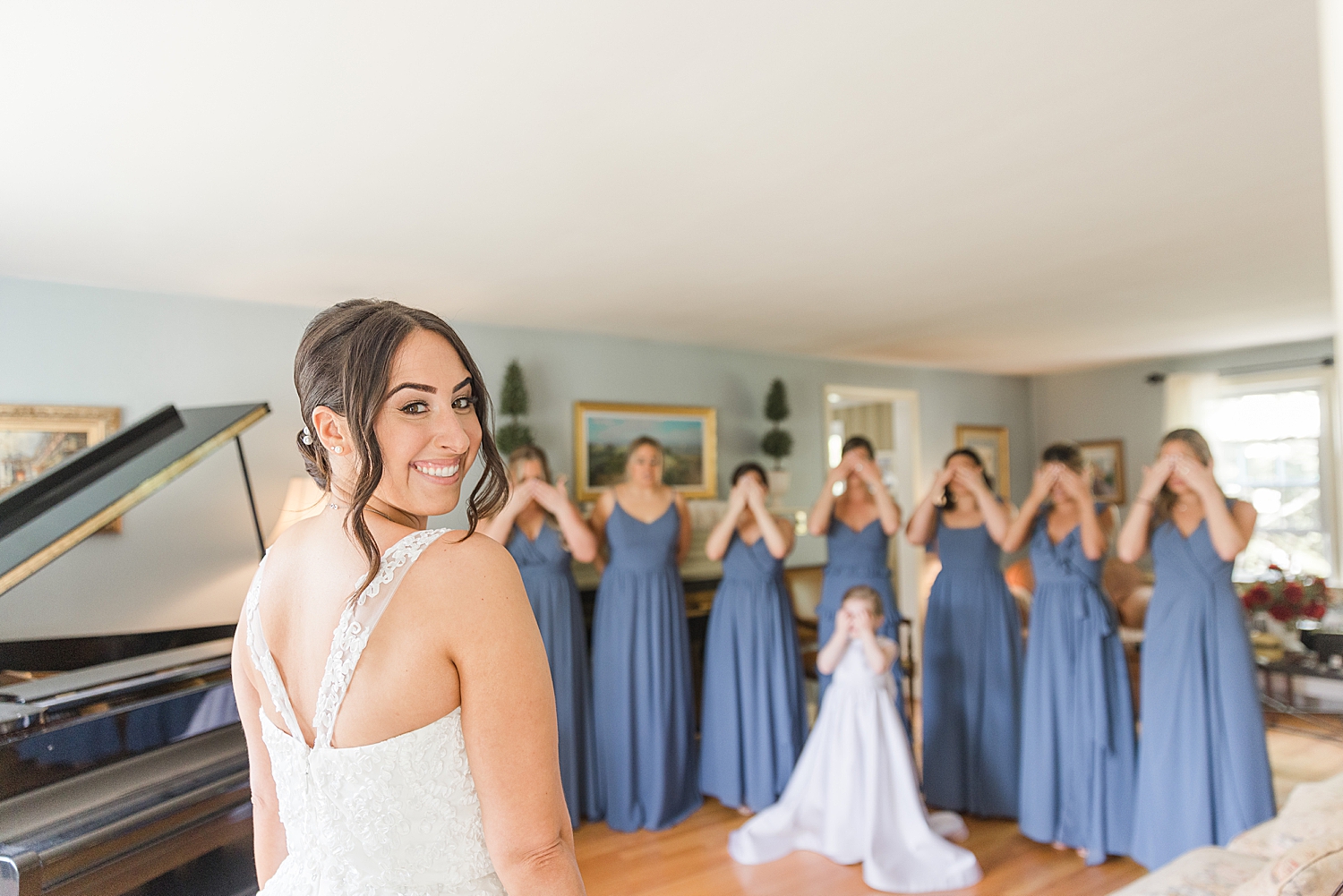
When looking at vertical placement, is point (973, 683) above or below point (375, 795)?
below

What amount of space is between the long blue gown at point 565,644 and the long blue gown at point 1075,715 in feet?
5.84

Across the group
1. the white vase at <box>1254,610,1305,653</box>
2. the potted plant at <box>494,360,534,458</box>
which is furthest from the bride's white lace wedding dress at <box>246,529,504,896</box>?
the white vase at <box>1254,610,1305,653</box>

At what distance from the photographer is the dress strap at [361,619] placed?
2.62ft

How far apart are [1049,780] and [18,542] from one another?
3.35m

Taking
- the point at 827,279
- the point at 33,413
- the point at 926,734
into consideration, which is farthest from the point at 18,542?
the point at 926,734

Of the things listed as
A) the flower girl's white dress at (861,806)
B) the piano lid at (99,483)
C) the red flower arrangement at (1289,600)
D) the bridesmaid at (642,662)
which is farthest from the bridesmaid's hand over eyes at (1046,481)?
the piano lid at (99,483)

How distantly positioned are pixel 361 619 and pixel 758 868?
283cm

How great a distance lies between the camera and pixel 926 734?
148 inches

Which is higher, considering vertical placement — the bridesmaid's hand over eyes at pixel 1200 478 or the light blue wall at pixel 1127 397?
the light blue wall at pixel 1127 397

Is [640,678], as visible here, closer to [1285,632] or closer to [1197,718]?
[1197,718]

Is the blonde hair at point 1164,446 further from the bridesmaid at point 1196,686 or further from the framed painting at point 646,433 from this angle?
the framed painting at point 646,433

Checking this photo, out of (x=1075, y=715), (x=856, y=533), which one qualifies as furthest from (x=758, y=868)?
(x=856, y=533)

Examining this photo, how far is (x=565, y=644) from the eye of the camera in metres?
3.66

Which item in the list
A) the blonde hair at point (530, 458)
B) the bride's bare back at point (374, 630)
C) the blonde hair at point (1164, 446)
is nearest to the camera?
the bride's bare back at point (374, 630)
